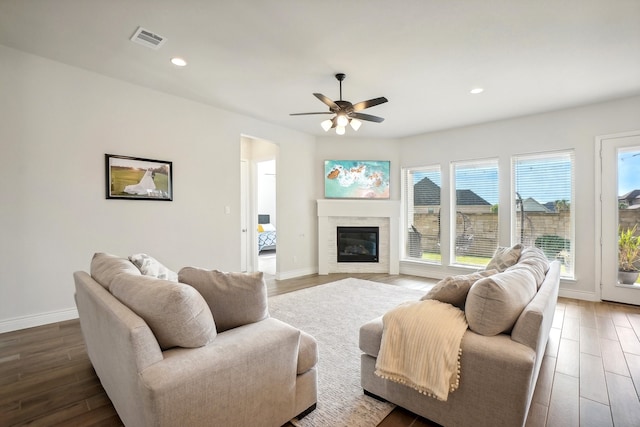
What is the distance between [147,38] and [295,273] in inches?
169

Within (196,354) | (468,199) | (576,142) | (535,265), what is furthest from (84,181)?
(576,142)

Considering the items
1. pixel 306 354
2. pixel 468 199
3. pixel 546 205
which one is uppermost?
pixel 468 199

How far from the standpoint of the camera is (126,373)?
135 centimetres

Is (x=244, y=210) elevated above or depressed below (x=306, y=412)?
above

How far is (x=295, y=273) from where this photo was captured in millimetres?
5844

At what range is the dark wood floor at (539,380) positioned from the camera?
1.79 meters

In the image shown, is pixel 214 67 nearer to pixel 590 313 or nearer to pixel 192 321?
pixel 192 321

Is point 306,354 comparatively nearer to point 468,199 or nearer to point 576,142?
point 468,199

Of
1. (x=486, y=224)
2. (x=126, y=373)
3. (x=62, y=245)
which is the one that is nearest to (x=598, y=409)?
(x=126, y=373)

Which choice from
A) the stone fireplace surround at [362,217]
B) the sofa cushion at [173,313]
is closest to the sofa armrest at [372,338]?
the sofa cushion at [173,313]

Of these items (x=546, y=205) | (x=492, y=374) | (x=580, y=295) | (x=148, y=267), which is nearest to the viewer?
(x=492, y=374)

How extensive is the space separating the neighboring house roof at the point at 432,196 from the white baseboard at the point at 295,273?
100 inches

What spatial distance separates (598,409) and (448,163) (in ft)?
14.5

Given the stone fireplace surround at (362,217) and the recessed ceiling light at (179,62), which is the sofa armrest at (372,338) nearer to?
the recessed ceiling light at (179,62)
